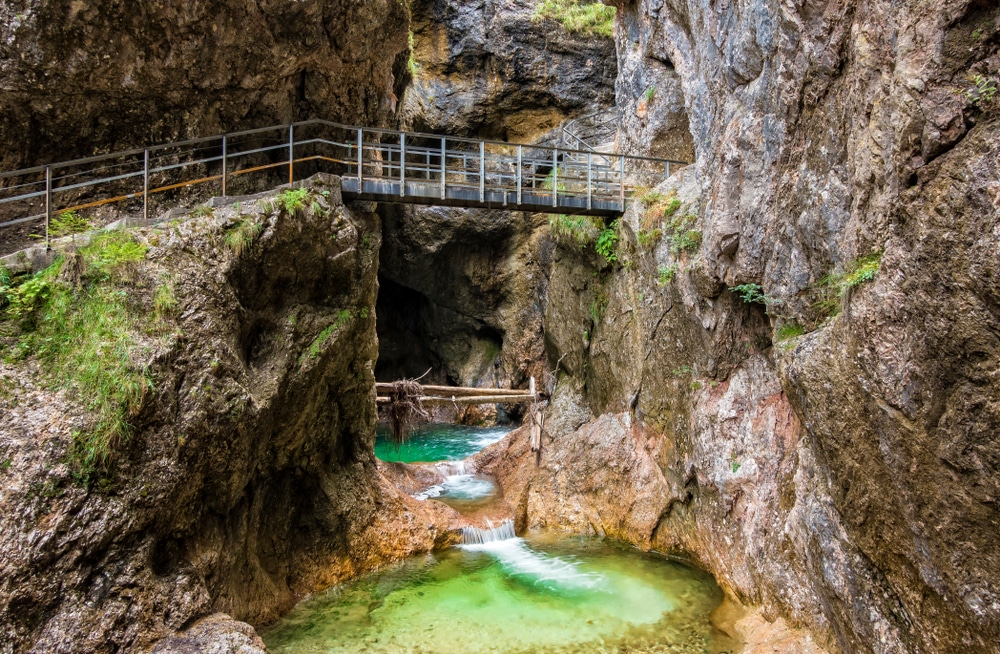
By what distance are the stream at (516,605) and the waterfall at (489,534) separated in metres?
0.02

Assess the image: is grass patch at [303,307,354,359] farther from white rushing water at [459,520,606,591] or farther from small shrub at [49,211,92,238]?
white rushing water at [459,520,606,591]

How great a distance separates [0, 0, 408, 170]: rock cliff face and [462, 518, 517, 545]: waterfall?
26.5ft

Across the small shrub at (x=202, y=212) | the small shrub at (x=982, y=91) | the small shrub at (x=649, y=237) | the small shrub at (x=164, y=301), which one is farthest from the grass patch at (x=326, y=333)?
the small shrub at (x=982, y=91)

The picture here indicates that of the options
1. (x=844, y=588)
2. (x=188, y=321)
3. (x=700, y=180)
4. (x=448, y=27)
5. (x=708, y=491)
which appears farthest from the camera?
(x=448, y=27)

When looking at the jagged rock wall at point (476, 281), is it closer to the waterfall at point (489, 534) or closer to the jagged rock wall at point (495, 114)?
the jagged rock wall at point (495, 114)

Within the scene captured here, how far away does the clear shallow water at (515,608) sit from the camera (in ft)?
26.1

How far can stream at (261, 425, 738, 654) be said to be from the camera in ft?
26.1

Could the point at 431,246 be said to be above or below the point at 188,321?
above

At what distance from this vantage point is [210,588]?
7285 millimetres

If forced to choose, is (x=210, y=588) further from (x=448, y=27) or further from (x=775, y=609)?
(x=448, y=27)

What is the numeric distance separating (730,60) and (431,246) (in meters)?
14.4

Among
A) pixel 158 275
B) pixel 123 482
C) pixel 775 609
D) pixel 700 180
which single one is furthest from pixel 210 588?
pixel 700 180

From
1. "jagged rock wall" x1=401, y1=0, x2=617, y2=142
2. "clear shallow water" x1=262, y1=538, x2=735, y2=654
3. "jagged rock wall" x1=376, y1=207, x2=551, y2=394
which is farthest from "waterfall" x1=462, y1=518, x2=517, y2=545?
"jagged rock wall" x1=401, y1=0, x2=617, y2=142

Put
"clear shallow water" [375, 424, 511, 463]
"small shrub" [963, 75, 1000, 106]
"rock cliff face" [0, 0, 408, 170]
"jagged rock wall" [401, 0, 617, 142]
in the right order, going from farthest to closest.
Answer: "jagged rock wall" [401, 0, 617, 142]
"clear shallow water" [375, 424, 511, 463]
"rock cliff face" [0, 0, 408, 170]
"small shrub" [963, 75, 1000, 106]
